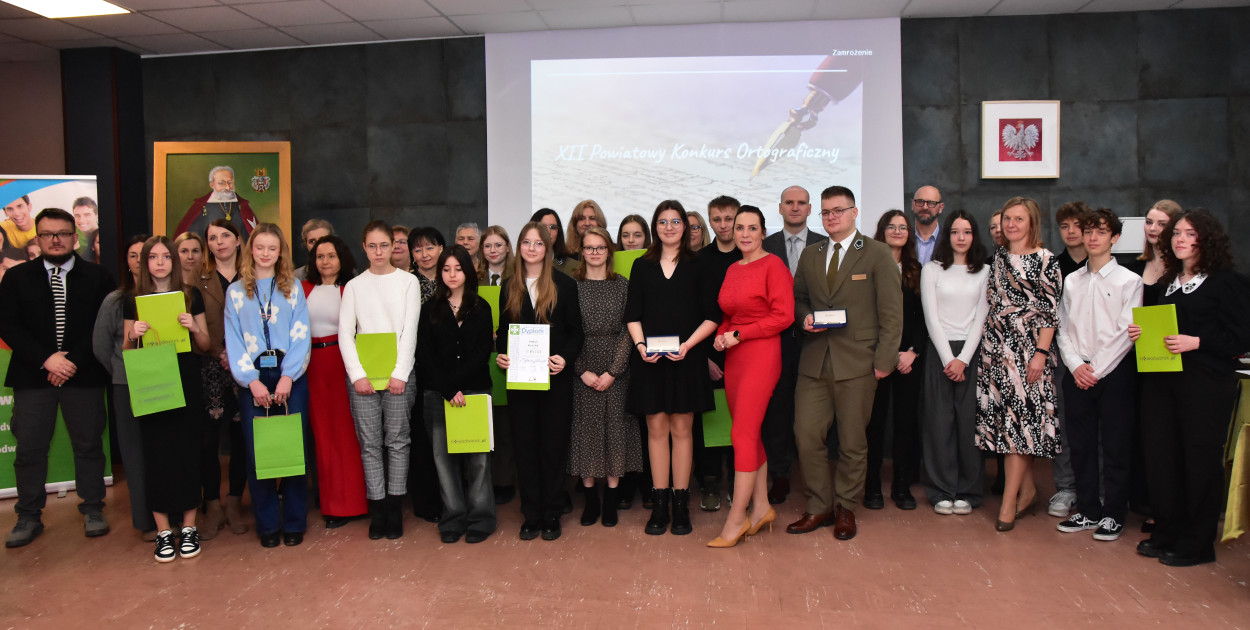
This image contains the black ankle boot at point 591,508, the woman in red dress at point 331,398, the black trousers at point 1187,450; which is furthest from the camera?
the black ankle boot at point 591,508

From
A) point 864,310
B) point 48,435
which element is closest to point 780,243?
point 864,310

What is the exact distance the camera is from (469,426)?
348 cm

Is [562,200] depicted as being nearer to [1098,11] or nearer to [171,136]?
[171,136]

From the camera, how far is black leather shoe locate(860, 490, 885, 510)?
4003mm

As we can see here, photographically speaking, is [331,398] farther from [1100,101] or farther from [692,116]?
[1100,101]

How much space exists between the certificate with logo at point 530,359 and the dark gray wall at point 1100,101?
3.53 m

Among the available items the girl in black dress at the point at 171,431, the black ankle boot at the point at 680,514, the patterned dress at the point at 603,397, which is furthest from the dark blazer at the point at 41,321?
the black ankle boot at the point at 680,514

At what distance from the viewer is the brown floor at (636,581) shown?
8.95ft

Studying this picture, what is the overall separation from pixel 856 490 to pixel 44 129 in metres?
6.94

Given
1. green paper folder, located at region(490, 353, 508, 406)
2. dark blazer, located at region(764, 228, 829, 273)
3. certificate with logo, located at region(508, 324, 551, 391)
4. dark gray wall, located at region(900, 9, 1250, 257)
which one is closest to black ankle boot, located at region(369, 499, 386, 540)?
green paper folder, located at region(490, 353, 508, 406)

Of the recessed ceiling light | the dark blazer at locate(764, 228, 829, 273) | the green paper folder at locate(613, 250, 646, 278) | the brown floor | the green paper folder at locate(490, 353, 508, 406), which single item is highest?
the recessed ceiling light

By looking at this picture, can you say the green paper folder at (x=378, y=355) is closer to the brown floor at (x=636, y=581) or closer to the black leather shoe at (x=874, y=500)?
the brown floor at (x=636, y=581)

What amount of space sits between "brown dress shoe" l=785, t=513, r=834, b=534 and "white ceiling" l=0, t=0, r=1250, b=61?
356cm

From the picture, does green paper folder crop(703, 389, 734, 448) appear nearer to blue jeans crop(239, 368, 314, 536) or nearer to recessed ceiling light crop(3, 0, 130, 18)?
blue jeans crop(239, 368, 314, 536)
